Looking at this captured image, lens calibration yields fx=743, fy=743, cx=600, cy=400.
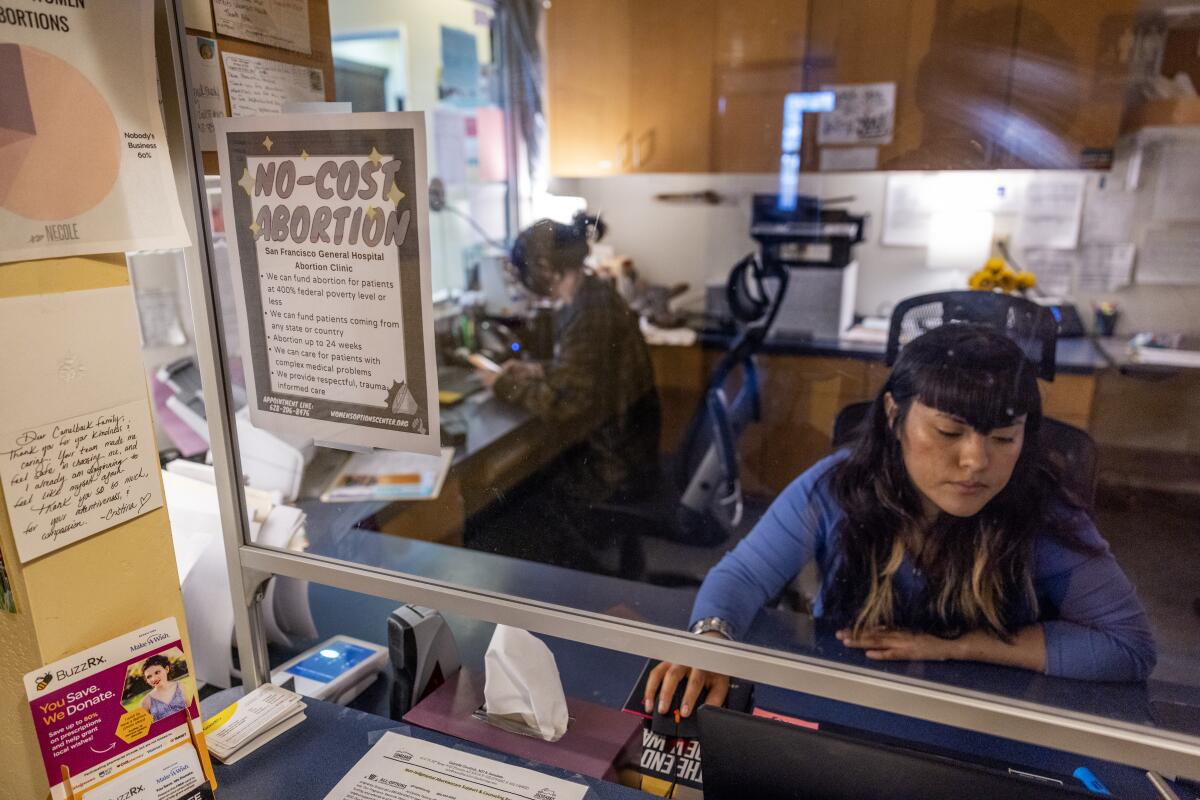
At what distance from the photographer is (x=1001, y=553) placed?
1205 millimetres

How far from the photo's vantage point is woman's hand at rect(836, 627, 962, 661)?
45.1 inches

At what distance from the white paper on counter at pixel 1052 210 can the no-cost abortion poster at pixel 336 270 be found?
3587 mm

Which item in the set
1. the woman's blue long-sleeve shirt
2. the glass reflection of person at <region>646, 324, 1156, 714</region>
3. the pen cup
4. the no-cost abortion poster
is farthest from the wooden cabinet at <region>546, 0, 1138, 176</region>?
the no-cost abortion poster

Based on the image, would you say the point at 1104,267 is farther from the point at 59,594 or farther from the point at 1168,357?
the point at 59,594

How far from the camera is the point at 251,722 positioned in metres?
0.86

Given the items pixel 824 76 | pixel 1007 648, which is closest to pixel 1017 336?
pixel 1007 648

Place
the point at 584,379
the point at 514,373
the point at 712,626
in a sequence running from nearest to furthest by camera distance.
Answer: the point at 712,626 < the point at 584,379 < the point at 514,373

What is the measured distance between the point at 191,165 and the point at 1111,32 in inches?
134

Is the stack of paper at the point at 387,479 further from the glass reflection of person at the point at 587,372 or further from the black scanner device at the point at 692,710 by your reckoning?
the black scanner device at the point at 692,710

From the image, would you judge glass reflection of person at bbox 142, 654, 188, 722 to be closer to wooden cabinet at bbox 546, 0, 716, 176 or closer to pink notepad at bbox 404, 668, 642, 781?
pink notepad at bbox 404, 668, 642, 781

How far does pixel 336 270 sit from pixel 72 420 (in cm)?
28

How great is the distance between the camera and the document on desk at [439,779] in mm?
770

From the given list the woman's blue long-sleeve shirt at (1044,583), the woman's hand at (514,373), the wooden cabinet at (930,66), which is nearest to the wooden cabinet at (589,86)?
the wooden cabinet at (930,66)

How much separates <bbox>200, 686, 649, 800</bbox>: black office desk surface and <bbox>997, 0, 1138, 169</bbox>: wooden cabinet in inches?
129
